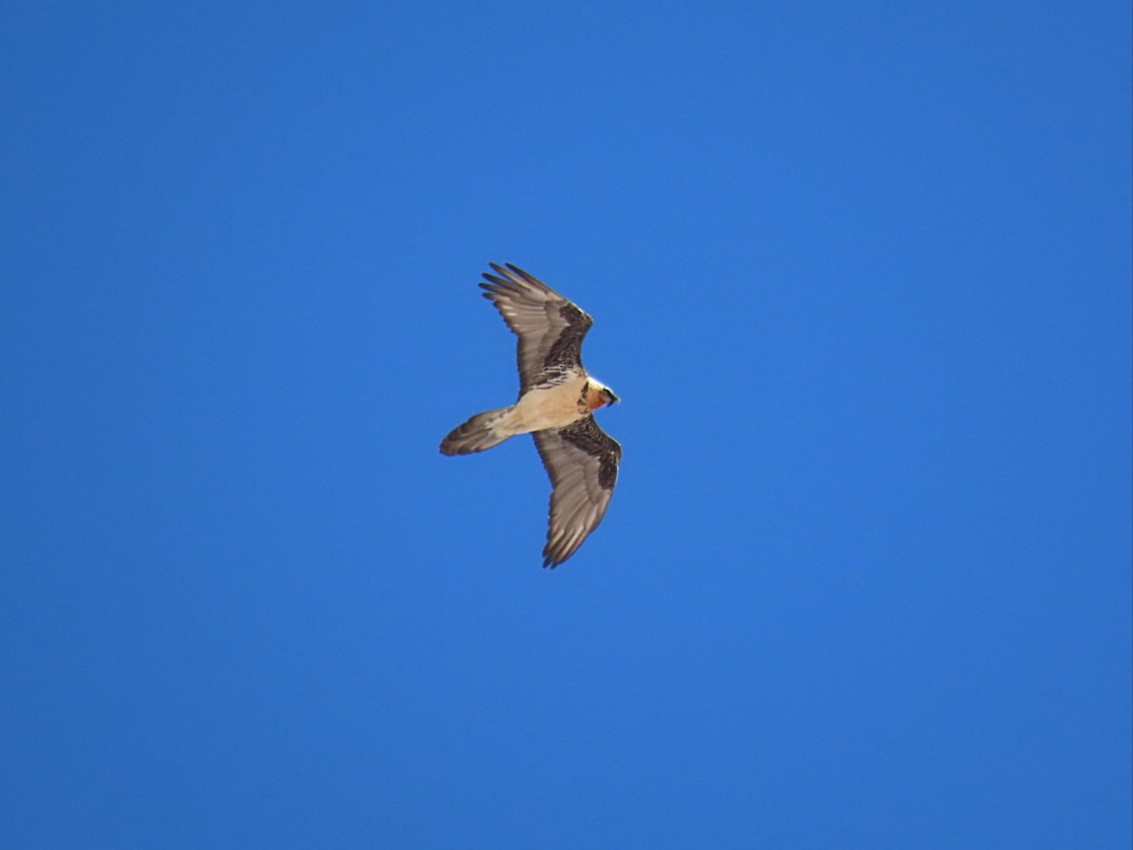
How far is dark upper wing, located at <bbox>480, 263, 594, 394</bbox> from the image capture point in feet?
58.5

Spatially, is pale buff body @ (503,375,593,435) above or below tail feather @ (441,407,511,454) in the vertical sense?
above

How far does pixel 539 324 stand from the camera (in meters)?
18.0

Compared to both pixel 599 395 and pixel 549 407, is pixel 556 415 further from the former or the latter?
pixel 599 395

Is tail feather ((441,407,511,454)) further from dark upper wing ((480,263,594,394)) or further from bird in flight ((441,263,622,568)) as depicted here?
dark upper wing ((480,263,594,394))

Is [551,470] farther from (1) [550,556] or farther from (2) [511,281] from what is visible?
(2) [511,281]

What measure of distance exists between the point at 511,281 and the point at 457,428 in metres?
2.07

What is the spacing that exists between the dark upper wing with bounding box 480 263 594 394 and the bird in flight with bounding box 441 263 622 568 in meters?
0.01

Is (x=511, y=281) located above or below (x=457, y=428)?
above

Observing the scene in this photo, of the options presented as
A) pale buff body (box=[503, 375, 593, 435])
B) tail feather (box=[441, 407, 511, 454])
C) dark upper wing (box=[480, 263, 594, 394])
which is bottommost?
tail feather (box=[441, 407, 511, 454])

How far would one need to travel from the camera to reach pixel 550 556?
18.3 metres

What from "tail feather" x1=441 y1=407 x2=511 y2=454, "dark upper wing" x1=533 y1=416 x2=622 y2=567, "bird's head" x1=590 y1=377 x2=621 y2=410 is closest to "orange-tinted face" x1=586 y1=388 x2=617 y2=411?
"bird's head" x1=590 y1=377 x2=621 y2=410

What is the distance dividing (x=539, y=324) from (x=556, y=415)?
3.98 feet

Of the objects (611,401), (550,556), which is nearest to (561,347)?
(611,401)

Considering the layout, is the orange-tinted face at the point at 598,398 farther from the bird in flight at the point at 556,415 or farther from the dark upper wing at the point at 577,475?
the dark upper wing at the point at 577,475
